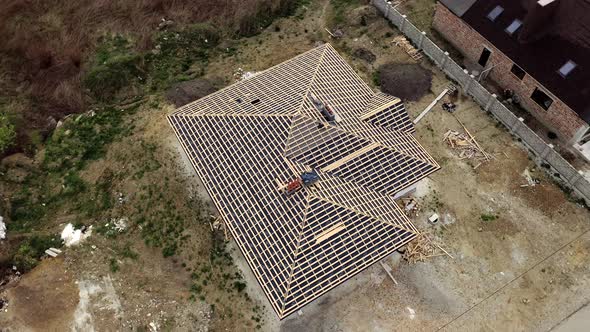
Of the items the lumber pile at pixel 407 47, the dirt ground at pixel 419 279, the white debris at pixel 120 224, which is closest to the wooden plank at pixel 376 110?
the dirt ground at pixel 419 279

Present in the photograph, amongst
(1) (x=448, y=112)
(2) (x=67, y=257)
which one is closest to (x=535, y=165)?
(1) (x=448, y=112)

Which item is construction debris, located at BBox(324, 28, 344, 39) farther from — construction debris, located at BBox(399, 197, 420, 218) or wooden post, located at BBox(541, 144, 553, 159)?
wooden post, located at BBox(541, 144, 553, 159)

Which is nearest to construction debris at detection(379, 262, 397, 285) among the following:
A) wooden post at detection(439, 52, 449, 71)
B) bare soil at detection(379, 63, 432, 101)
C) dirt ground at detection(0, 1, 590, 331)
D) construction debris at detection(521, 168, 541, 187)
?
dirt ground at detection(0, 1, 590, 331)

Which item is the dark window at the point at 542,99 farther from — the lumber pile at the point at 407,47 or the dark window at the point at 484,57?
the lumber pile at the point at 407,47

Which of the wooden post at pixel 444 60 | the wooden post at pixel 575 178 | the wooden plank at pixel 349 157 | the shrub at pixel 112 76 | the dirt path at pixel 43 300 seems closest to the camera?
the wooden plank at pixel 349 157

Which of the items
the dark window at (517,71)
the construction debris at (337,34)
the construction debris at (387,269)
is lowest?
the construction debris at (387,269)

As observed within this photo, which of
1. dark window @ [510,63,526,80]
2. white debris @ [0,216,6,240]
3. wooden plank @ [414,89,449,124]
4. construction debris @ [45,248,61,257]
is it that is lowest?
white debris @ [0,216,6,240]
